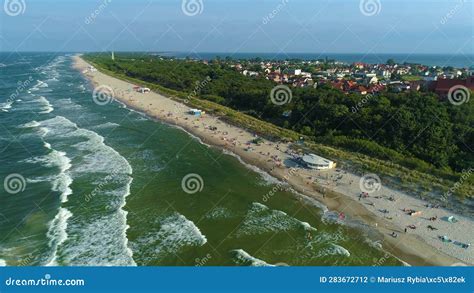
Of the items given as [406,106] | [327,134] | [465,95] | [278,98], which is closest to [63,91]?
[278,98]

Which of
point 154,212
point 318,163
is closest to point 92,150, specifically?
point 154,212

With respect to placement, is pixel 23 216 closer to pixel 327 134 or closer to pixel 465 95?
pixel 327 134

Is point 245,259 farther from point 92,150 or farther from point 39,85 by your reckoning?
point 39,85

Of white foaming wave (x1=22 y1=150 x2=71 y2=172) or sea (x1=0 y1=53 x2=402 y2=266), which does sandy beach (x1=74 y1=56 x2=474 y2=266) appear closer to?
sea (x1=0 y1=53 x2=402 y2=266)

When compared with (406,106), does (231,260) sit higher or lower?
lower

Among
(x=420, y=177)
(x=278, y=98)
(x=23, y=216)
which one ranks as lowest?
(x=23, y=216)

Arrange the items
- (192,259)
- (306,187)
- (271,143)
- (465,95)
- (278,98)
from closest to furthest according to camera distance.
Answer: (192,259) < (306,187) < (271,143) < (465,95) < (278,98)

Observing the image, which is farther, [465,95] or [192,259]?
[465,95]
